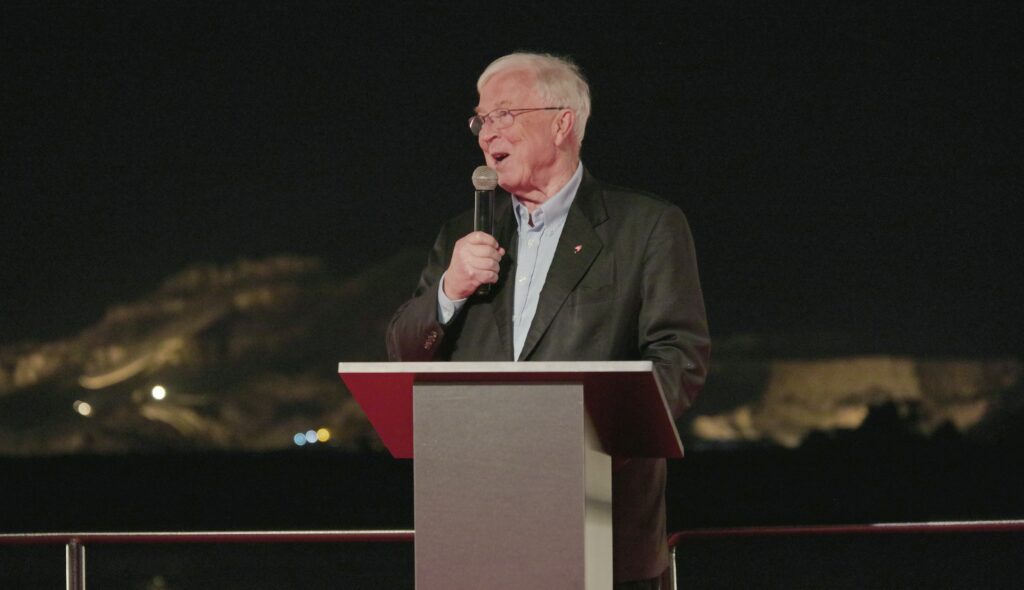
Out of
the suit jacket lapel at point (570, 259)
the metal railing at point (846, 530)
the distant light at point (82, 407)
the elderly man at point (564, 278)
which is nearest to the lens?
the elderly man at point (564, 278)

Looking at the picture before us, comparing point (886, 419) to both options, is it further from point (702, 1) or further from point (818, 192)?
point (702, 1)

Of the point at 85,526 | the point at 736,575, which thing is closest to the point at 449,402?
the point at 736,575

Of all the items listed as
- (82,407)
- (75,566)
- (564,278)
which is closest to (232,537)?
(75,566)

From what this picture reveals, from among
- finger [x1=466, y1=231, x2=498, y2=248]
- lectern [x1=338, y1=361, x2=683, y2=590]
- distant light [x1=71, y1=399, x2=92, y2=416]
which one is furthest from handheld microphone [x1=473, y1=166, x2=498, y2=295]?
distant light [x1=71, y1=399, x2=92, y2=416]

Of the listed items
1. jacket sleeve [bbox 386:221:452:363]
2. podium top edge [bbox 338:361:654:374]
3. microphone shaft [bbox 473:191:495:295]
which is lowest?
podium top edge [bbox 338:361:654:374]

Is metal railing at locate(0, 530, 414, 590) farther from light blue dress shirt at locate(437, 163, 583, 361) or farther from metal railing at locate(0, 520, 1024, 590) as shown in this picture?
light blue dress shirt at locate(437, 163, 583, 361)

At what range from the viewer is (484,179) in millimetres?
1986

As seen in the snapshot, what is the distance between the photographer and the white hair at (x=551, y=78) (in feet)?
7.44

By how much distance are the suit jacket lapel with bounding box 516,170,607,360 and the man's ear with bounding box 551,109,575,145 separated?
5.0 inches

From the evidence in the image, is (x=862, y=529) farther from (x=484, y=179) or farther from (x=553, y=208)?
(x=484, y=179)

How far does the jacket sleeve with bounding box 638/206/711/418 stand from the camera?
1931 millimetres

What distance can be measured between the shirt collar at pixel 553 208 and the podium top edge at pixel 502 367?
866 millimetres

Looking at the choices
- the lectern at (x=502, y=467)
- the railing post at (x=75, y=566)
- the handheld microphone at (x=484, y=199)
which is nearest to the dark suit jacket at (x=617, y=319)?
the handheld microphone at (x=484, y=199)

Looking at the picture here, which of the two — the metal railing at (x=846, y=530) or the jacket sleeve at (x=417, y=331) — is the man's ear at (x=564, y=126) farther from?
the metal railing at (x=846, y=530)
